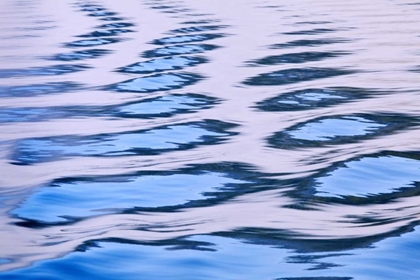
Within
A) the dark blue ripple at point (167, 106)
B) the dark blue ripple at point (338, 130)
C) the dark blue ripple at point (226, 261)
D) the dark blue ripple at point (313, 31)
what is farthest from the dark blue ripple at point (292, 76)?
the dark blue ripple at point (226, 261)

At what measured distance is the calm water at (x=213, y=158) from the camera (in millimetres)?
1954

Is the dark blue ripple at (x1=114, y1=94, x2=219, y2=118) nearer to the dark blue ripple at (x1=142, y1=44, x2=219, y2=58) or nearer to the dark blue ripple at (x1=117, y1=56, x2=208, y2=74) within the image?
the dark blue ripple at (x1=117, y1=56, x2=208, y2=74)

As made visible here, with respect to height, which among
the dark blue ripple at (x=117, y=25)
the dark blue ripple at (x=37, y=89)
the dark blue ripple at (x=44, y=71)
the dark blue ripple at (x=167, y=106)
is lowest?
the dark blue ripple at (x=167, y=106)

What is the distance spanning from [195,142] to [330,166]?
551mm

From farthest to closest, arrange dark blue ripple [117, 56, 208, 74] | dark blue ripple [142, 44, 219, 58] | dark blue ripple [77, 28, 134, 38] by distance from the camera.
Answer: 1. dark blue ripple [77, 28, 134, 38]
2. dark blue ripple [142, 44, 219, 58]
3. dark blue ripple [117, 56, 208, 74]

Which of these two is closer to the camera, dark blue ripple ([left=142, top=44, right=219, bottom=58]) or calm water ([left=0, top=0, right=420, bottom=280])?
calm water ([left=0, top=0, right=420, bottom=280])

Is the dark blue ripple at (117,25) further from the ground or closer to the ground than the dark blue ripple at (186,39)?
further from the ground

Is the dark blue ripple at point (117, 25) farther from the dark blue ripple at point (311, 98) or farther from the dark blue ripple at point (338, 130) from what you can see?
the dark blue ripple at point (338, 130)

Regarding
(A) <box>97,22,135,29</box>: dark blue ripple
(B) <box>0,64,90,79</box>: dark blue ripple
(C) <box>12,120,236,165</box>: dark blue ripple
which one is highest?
(A) <box>97,22,135,29</box>: dark blue ripple

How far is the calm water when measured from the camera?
195 cm

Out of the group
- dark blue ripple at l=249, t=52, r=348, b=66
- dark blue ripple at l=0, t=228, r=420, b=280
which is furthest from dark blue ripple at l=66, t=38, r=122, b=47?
dark blue ripple at l=0, t=228, r=420, b=280

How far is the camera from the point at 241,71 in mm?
4746

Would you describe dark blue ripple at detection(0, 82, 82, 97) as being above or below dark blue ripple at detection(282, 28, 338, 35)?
below

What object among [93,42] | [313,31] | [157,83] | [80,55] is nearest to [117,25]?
[93,42]
